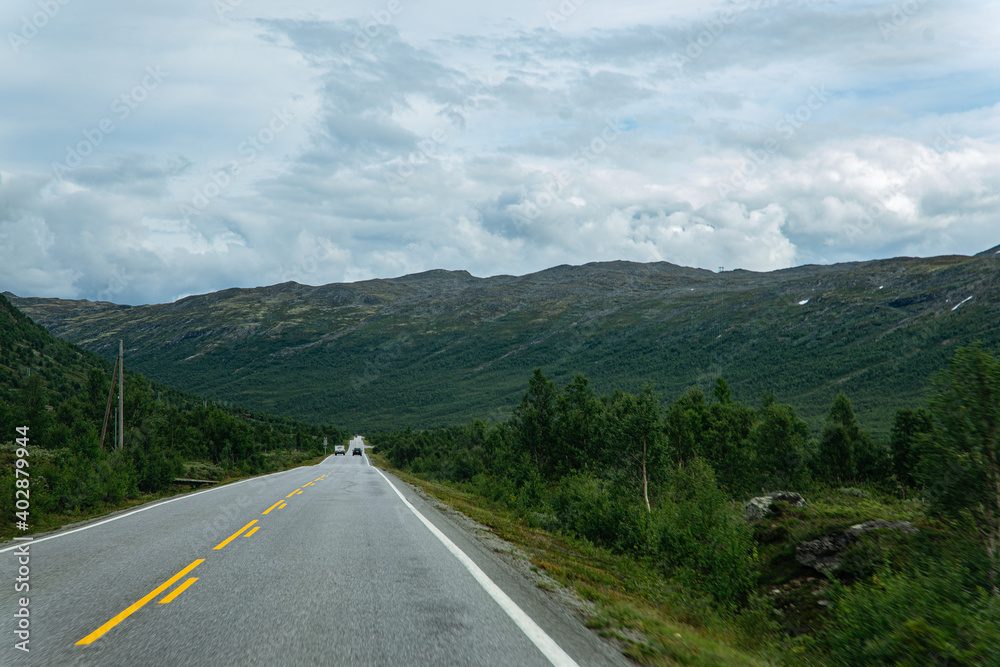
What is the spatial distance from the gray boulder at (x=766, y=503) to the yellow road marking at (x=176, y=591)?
17031 millimetres

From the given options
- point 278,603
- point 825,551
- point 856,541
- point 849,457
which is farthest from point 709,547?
point 849,457

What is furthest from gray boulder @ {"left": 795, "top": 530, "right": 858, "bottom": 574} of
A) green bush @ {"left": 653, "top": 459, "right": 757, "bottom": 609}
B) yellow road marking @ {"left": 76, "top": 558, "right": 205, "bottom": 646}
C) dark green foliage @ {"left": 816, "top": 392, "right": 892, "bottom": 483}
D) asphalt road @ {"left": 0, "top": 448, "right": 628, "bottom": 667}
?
dark green foliage @ {"left": 816, "top": 392, "right": 892, "bottom": 483}

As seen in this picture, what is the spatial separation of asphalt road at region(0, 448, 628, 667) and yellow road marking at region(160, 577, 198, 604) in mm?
22

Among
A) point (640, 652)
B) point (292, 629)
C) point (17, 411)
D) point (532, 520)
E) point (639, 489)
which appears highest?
point (17, 411)

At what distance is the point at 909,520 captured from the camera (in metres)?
11.9

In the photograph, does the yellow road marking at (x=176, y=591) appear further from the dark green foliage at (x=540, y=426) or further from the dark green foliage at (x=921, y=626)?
the dark green foliage at (x=540, y=426)

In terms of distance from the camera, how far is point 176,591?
6516 millimetres

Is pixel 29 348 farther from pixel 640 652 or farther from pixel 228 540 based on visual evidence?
pixel 640 652

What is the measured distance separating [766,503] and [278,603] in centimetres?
1781

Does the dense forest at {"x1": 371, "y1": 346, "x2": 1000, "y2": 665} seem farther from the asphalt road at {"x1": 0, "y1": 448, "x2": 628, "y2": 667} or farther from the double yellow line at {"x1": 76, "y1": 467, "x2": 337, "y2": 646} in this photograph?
the double yellow line at {"x1": 76, "y1": 467, "x2": 337, "y2": 646}

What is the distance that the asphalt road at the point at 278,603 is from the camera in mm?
4672

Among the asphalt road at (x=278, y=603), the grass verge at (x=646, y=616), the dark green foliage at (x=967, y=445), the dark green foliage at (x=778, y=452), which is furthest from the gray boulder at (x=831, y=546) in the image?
the dark green foliage at (x=778, y=452)

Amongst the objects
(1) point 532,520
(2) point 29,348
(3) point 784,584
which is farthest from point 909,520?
(2) point 29,348

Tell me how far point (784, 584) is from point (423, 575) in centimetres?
1069
